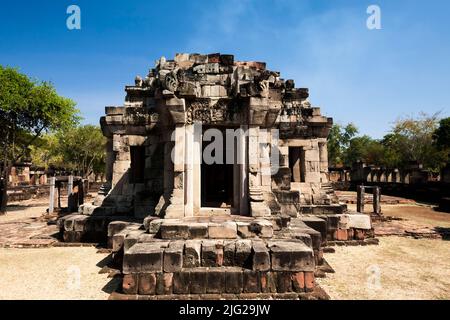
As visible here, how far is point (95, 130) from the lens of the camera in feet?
121

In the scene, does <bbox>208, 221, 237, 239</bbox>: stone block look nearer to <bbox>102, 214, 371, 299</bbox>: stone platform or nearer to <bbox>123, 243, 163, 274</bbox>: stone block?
<bbox>102, 214, 371, 299</bbox>: stone platform

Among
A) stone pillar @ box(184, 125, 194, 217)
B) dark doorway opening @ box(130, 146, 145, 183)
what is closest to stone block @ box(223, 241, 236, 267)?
stone pillar @ box(184, 125, 194, 217)

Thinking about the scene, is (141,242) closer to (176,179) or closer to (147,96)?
(176,179)

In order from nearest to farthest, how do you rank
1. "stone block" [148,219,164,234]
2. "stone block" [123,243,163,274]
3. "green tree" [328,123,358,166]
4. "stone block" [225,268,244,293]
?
"stone block" [123,243,163,274] < "stone block" [225,268,244,293] < "stone block" [148,219,164,234] < "green tree" [328,123,358,166]

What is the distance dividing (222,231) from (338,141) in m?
53.0

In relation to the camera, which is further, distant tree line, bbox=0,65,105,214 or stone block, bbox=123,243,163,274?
distant tree line, bbox=0,65,105,214

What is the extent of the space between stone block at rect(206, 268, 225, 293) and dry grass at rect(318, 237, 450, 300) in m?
1.98

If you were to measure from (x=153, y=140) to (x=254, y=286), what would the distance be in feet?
19.2

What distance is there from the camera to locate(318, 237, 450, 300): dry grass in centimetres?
513

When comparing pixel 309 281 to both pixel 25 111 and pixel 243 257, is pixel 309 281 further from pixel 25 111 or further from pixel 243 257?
pixel 25 111

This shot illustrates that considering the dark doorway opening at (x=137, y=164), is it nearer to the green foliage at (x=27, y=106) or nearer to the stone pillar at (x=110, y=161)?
the stone pillar at (x=110, y=161)

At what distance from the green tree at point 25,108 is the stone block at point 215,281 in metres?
15.7

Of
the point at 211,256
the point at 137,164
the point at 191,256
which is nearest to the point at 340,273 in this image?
the point at 211,256
